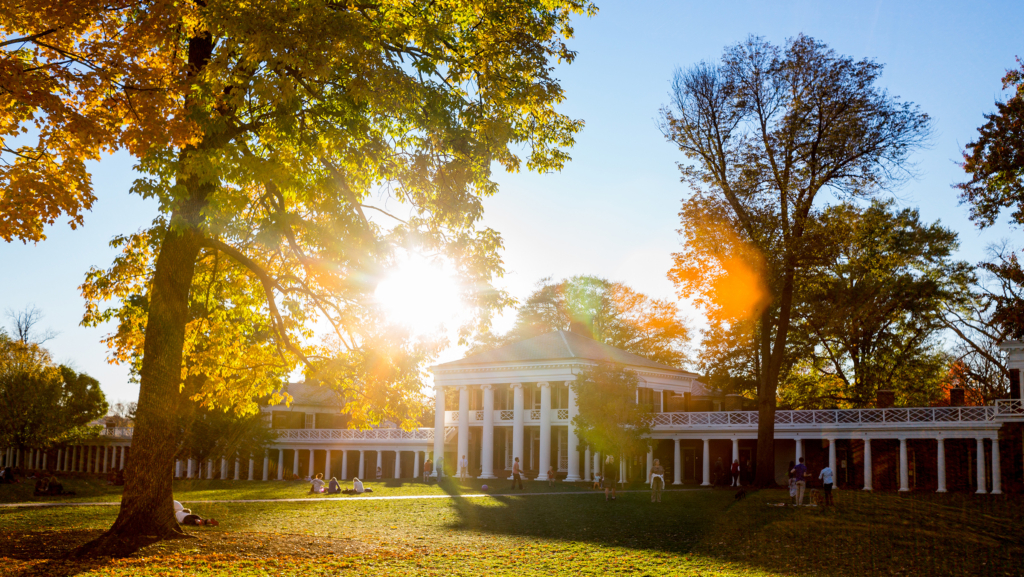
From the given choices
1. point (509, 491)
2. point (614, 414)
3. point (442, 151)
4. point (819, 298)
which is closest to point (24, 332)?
point (509, 491)

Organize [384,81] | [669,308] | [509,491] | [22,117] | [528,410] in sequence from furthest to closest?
[669,308]
[528,410]
[509,491]
[384,81]
[22,117]

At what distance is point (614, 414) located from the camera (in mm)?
32875

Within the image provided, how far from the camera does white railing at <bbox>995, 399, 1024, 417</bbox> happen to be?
33.7 meters

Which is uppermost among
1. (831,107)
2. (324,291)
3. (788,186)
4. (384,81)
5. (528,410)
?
(831,107)

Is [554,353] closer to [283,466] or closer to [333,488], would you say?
[333,488]

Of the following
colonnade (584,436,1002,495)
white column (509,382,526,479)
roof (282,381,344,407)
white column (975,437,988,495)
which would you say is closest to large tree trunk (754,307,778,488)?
colonnade (584,436,1002,495)

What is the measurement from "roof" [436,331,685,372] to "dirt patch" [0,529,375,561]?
101 feet

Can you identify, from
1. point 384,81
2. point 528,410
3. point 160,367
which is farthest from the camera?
point 528,410

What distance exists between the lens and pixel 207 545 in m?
12.2

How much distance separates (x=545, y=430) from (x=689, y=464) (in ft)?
29.4

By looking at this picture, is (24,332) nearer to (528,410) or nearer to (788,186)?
(528,410)

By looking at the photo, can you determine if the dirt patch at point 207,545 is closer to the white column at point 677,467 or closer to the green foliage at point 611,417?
the green foliage at point 611,417

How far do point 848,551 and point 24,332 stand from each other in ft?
216

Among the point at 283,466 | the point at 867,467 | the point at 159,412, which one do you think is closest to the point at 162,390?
the point at 159,412
